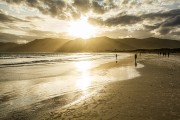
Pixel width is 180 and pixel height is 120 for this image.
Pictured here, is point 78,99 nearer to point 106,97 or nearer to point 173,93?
point 106,97

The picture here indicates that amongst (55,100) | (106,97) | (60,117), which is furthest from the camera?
(106,97)

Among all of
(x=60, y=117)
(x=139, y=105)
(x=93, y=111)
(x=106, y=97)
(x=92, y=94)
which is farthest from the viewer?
(x=92, y=94)

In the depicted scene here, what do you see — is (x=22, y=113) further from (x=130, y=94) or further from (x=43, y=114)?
(x=130, y=94)

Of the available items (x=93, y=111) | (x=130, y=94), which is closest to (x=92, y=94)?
(x=130, y=94)

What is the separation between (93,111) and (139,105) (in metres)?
2.29

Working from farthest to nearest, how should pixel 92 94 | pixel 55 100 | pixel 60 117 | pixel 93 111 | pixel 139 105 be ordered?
pixel 92 94 < pixel 55 100 < pixel 139 105 < pixel 93 111 < pixel 60 117

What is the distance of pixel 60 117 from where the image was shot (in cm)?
794

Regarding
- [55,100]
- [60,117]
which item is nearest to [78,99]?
[55,100]

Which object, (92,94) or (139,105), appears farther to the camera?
(92,94)

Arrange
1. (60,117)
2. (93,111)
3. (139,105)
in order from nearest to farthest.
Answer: (60,117) → (93,111) → (139,105)

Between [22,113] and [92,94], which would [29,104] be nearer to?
[22,113]

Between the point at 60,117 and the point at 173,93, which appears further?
the point at 173,93

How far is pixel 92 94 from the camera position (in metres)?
12.1

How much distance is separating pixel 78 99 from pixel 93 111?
2.36m
